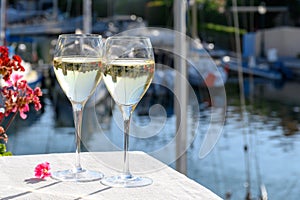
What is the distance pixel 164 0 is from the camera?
25531 mm

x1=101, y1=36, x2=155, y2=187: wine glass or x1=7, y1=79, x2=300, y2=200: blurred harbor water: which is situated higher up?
x1=101, y1=36, x2=155, y2=187: wine glass

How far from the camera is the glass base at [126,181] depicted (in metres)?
0.87

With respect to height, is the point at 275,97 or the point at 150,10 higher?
the point at 150,10

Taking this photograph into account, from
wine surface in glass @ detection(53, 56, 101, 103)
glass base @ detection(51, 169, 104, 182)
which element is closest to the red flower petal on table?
glass base @ detection(51, 169, 104, 182)

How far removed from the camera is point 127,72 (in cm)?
86

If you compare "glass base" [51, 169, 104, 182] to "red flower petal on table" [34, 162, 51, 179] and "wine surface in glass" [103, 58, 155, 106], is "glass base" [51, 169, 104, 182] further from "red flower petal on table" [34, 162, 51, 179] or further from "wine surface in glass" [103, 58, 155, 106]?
"wine surface in glass" [103, 58, 155, 106]

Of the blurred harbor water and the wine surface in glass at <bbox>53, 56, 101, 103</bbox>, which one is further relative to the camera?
the blurred harbor water

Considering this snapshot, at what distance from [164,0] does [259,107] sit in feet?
48.9

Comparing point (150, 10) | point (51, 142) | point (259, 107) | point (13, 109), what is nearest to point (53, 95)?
point (259, 107)

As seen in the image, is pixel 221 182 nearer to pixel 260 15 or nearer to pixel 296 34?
pixel 296 34

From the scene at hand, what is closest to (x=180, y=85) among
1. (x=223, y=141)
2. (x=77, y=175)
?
(x=77, y=175)

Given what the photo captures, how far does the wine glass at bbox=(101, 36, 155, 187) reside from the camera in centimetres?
86

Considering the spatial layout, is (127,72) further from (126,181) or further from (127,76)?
(126,181)

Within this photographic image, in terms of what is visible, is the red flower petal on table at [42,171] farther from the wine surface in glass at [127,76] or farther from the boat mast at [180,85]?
the boat mast at [180,85]
